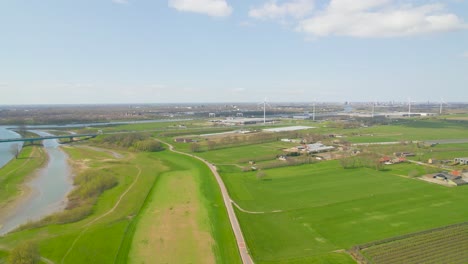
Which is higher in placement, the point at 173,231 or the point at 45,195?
the point at 173,231

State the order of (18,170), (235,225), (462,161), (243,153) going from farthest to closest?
1. (243,153)
2. (462,161)
3. (18,170)
4. (235,225)

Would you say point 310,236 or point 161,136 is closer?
point 310,236

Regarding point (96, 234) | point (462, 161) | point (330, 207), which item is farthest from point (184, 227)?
point (462, 161)

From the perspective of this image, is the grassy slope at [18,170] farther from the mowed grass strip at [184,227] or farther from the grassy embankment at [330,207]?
the grassy embankment at [330,207]

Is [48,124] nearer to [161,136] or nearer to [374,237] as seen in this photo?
[161,136]

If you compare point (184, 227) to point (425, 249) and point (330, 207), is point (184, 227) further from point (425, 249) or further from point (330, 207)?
point (425, 249)

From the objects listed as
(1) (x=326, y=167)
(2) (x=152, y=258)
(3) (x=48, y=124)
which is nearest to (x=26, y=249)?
(2) (x=152, y=258)
